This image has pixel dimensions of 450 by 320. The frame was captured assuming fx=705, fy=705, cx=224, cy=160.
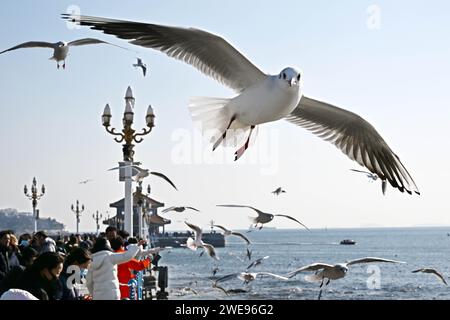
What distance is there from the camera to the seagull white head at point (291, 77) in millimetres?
3721

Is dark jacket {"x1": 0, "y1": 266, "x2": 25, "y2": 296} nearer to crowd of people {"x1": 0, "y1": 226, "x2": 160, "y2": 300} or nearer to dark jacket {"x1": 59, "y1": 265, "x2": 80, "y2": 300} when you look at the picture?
crowd of people {"x1": 0, "y1": 226, "x2": 160, "y2": 300}

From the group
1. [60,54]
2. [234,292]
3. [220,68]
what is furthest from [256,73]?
[234,292]

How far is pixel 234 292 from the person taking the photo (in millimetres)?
15570

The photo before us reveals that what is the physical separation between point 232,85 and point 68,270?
Answer: 1592 mm

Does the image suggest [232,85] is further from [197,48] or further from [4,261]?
[4,261]

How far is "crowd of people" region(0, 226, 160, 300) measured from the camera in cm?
293

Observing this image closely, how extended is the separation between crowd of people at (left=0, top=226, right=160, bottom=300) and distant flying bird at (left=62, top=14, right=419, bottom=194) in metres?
0.96

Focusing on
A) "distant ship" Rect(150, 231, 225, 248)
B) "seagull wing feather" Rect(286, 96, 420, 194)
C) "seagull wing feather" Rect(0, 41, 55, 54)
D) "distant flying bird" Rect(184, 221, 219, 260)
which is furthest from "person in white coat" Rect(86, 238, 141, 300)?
"distant ship" Rect(150, 231, 225, 248)

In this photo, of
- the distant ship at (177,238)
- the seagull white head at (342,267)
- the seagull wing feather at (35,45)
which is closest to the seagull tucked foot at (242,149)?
the seagull white head at (342,267)

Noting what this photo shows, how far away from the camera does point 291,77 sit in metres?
3.72

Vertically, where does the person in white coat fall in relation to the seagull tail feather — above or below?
below
